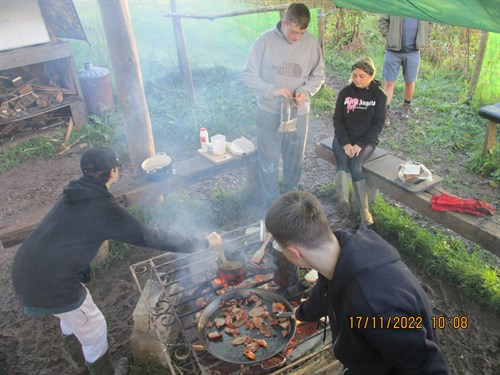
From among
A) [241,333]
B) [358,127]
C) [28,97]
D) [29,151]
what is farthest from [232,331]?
[28,97]

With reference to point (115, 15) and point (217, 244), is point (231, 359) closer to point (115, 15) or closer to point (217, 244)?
point (217, 244)

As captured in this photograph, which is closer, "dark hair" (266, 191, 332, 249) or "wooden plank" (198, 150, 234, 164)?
"dark hair" (266, 191, 332, 249)

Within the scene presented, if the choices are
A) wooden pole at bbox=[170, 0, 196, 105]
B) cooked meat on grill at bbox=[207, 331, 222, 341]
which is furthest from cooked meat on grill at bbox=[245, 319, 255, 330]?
wooden pole at bbox=[170, 0, 196, 105]

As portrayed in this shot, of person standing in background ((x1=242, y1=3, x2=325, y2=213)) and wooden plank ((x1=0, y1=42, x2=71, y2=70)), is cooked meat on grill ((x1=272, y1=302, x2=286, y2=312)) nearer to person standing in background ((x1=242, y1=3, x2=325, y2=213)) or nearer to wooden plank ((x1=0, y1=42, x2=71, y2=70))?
person standing in background ((x1=242, y1=3, x2=325, y2=213))

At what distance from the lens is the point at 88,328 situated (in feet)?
10.3

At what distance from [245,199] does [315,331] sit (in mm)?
2825

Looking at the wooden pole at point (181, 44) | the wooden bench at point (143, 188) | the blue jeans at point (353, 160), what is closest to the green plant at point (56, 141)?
the wooden pole at point (181, 44)

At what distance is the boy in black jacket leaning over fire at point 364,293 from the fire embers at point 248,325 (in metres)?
0.90

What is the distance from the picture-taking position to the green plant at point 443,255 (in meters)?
4.20

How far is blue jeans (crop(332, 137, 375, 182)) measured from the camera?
5.09 m

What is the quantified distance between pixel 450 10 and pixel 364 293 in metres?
2.52

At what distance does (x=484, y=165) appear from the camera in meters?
6.31

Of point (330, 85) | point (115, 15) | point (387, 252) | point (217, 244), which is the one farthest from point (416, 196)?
point (330, 85)

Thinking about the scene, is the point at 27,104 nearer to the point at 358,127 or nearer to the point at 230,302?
the point at 358,127
